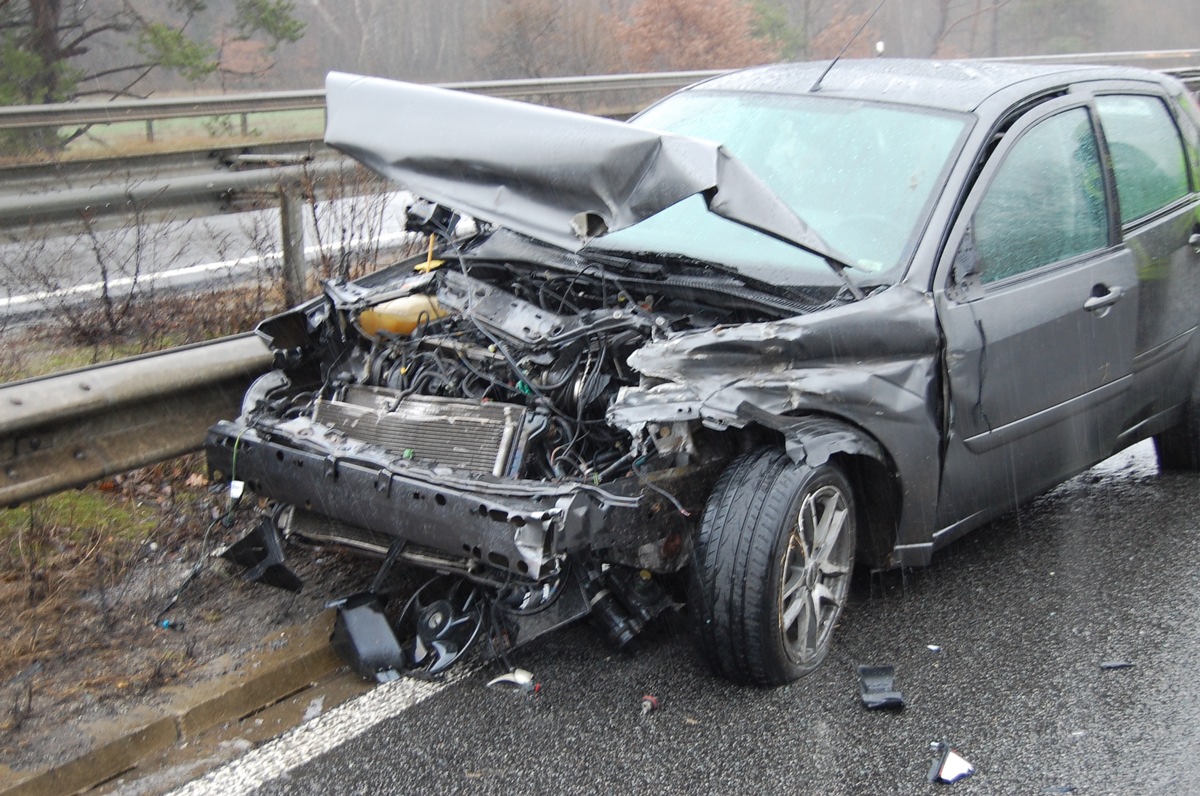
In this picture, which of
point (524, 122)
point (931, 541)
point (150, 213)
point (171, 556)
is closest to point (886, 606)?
point (931, 541)

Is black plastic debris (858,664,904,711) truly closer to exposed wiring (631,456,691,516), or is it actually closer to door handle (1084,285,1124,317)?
exposed wiring (631,456,691,516)

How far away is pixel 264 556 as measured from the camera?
4031mm

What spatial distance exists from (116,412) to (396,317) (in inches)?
40.1

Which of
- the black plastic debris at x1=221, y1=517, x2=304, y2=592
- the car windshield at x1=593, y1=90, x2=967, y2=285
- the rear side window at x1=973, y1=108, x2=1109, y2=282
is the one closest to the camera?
the black plastic debris at x1=221, y1=517, x2=304, y2=592

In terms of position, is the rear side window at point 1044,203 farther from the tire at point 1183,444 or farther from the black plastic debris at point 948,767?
the black plastic debris at point 948,767

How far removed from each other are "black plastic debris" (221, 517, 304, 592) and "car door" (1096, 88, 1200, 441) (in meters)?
3.36

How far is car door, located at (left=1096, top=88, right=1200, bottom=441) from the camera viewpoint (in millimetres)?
4809

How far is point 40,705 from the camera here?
350 cm

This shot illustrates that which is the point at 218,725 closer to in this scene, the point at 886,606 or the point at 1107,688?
the point at 886,606

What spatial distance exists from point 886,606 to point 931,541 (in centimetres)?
39

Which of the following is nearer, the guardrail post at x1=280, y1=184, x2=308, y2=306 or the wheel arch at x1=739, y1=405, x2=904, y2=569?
the wheel arch at x1=739, y1=405, x2=904, y2=569

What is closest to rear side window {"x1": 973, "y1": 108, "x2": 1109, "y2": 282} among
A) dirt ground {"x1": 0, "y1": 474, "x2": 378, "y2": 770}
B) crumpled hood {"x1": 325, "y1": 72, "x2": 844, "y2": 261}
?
crumpled hood {"x1": 325, "y1": 72, "x2": 844, "y2": 261}

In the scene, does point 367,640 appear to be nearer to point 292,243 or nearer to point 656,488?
point 656,488

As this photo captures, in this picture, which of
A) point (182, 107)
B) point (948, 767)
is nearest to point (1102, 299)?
point (948, 767)
